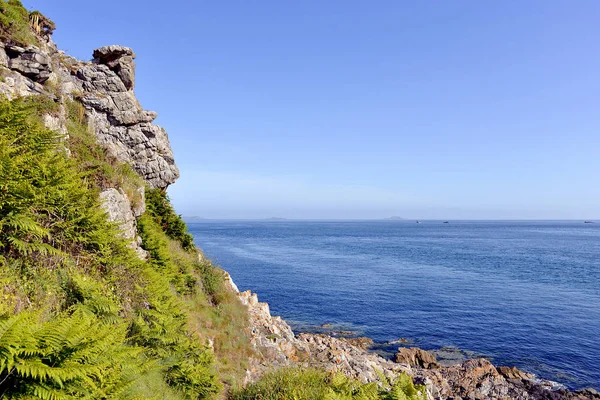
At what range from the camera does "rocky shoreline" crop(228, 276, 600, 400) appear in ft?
51.0

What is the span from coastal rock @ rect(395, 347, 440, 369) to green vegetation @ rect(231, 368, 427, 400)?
14.1 meters

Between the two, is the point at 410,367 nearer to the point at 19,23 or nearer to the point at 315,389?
the point at 315,389

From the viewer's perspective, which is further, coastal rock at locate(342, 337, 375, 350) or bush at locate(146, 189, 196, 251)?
coastal rock at locate(342, 337, 375, 350)

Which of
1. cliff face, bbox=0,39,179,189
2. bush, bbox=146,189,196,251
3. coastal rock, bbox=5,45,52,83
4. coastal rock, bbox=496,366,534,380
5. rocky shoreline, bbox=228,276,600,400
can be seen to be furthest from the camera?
coastal rock, bbox=496,366,534,380

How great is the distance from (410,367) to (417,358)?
1.57 m

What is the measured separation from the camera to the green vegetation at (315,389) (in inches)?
323

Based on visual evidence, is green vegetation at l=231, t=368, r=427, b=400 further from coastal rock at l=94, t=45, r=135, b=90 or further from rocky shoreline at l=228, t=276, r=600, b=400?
coastal rock at l=94, t=45, r=135, b=90

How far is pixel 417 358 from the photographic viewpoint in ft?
74.4

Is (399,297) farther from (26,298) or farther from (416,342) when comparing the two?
(26,298)

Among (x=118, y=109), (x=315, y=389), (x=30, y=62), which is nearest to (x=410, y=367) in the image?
(x=315, y=389)

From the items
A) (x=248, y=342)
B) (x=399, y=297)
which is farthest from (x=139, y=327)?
(x=399, y=297)

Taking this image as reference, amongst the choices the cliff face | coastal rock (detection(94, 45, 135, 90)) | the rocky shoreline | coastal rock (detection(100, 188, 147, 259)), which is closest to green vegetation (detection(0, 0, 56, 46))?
the cliff face

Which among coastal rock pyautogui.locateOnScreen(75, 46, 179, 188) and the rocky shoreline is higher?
coastal rock pyautogui.locateOnScreen(75, 46, 179, 188)

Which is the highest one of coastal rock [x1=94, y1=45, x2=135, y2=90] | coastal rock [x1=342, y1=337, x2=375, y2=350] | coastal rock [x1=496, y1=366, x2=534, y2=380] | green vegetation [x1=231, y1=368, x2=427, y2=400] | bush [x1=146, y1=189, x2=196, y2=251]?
coastal rock [x1=94, y1=45, x2=135, y2=90]
